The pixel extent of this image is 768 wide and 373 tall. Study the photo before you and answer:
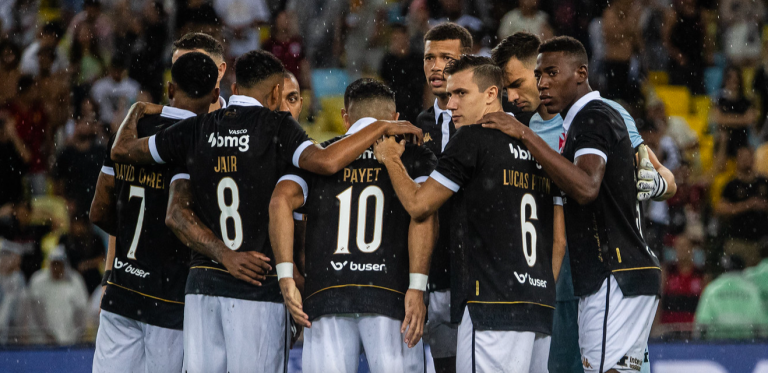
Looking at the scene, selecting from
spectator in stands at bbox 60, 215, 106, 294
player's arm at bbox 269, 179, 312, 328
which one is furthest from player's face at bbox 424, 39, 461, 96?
spectator in stands at bbox 60, 215, 106, 294

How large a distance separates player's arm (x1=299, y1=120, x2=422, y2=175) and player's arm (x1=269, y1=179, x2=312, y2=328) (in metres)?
0.26

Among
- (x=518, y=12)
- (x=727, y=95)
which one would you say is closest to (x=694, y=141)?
(x=727, y=95)

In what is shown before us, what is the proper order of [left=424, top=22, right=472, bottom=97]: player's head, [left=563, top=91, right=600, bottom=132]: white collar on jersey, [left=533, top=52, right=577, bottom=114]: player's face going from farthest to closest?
[left=424, top=22, right=472, bottom=97]: player's head, [left=533, top=52, right=577, bottom=114]: player's face, [left=563, top=91, right=600, bottom=132]: white collar on jersey

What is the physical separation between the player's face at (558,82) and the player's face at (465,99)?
54cm

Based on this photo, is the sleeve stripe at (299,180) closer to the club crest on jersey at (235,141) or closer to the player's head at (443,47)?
the club crest on jersey at (235,141)

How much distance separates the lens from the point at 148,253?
552cm

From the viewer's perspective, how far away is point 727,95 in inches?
492

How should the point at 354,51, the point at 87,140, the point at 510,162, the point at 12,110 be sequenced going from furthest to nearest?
the point at 354,51
the point at 12,110
the point at 87,140
the point at 510,162

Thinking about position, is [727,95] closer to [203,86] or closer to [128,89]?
[128,89]

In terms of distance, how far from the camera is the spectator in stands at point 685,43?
1344 centimetres

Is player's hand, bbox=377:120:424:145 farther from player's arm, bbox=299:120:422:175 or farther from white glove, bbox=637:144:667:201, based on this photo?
white glove, bbox=637:144:667:201

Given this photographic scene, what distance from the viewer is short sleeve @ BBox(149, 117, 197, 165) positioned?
529 cm

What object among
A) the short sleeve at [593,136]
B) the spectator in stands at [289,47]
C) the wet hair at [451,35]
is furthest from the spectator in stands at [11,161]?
the short sleeve at [593,136]

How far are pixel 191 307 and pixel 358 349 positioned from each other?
1.01m
